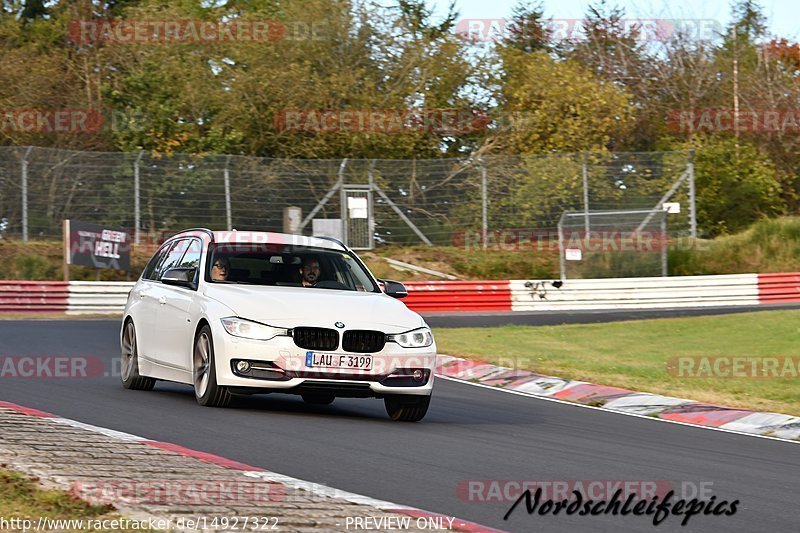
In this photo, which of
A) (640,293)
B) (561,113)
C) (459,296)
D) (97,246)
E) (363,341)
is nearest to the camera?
(363,341)

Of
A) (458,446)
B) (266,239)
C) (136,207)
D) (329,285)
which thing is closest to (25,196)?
(136,207)

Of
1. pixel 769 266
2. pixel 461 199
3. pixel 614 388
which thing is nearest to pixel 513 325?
pixel 461 199

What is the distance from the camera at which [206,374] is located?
34.4ft

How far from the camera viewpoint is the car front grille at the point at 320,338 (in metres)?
10.0

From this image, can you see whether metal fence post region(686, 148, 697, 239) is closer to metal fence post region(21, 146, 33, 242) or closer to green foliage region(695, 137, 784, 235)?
green foliage region(695, 137, 784, 235)

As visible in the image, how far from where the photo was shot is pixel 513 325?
26.5 metres

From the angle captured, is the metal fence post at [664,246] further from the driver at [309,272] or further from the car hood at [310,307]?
the car hood at [310,307]

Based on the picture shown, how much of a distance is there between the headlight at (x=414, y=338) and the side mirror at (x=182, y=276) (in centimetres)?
197

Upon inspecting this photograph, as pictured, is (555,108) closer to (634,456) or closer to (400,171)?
(400,171)

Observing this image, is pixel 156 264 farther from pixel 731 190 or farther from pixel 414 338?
pixel 731 190

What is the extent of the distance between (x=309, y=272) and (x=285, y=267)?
0.77ft

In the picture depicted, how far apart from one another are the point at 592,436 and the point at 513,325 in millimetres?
15879

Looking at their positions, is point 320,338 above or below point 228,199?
below

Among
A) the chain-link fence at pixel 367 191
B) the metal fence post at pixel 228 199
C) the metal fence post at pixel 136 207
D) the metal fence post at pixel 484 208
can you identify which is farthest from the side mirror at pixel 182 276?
the metal fence post at pixel 484 208
